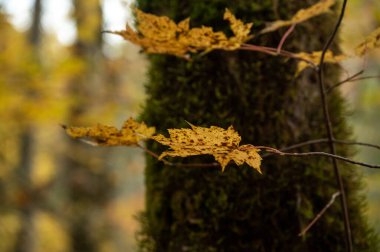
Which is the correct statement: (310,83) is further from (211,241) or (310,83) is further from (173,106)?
(211,241)

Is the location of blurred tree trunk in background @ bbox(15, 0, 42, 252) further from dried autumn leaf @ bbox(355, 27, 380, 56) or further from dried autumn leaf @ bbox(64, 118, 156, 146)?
dried autumn leaf @ bbox(355, 27, 380, 56)

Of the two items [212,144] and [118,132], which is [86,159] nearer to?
[118,132]

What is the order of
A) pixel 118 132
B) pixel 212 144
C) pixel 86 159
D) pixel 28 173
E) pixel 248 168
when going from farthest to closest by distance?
pixel 86 159, pixel 28 173, pixel 248 168, pixel 118 132, pixel 212 144

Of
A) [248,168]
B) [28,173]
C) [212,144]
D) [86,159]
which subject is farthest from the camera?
[86,159]

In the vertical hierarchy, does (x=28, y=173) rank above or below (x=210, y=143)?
above

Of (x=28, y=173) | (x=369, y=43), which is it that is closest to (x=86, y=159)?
(x=28, y=173)

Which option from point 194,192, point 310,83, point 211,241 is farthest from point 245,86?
point 211,241

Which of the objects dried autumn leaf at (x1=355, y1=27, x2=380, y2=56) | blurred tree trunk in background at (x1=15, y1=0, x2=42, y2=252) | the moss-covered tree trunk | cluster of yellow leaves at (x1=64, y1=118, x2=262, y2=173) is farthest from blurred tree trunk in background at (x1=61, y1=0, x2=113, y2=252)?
cluster of yellow leaves at (x1=64, y1=118, x2=262, y2=173)
